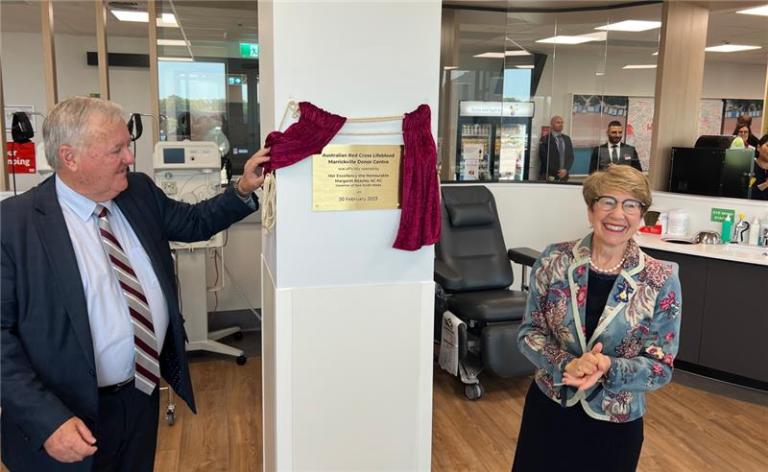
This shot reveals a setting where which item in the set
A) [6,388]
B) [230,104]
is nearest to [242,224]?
[230,104]

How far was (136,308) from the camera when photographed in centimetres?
164

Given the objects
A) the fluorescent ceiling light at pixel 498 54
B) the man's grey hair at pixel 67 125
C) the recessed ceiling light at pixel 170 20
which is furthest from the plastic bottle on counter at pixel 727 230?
the recessed ceiling light at pixel 170 20

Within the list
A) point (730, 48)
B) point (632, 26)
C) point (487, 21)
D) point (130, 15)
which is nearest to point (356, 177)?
point (487, 21)

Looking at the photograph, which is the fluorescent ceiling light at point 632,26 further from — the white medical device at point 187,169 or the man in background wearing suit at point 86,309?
the man in background wearing suit at point 86,309

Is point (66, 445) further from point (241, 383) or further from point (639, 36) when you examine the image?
point (639, 36)

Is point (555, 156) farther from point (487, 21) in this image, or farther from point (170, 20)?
point (170, 20)

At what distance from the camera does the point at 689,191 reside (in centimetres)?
423

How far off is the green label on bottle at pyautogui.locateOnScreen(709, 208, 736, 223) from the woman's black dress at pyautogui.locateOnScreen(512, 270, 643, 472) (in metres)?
2.70

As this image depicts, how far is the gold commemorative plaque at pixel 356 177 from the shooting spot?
1.83 m

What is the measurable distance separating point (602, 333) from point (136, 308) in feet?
4.19

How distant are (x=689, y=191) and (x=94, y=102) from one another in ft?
12.9

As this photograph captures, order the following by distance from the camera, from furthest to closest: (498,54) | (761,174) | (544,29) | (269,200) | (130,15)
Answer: (130,15)
(544,29)
(498,54)
(761,174)
(269,200)

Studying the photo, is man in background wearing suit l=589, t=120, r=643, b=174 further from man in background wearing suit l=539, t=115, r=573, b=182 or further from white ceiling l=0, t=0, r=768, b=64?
white ceiling l=0, t=0, r=768, b=64

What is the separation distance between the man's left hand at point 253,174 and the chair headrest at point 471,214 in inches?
85.7
